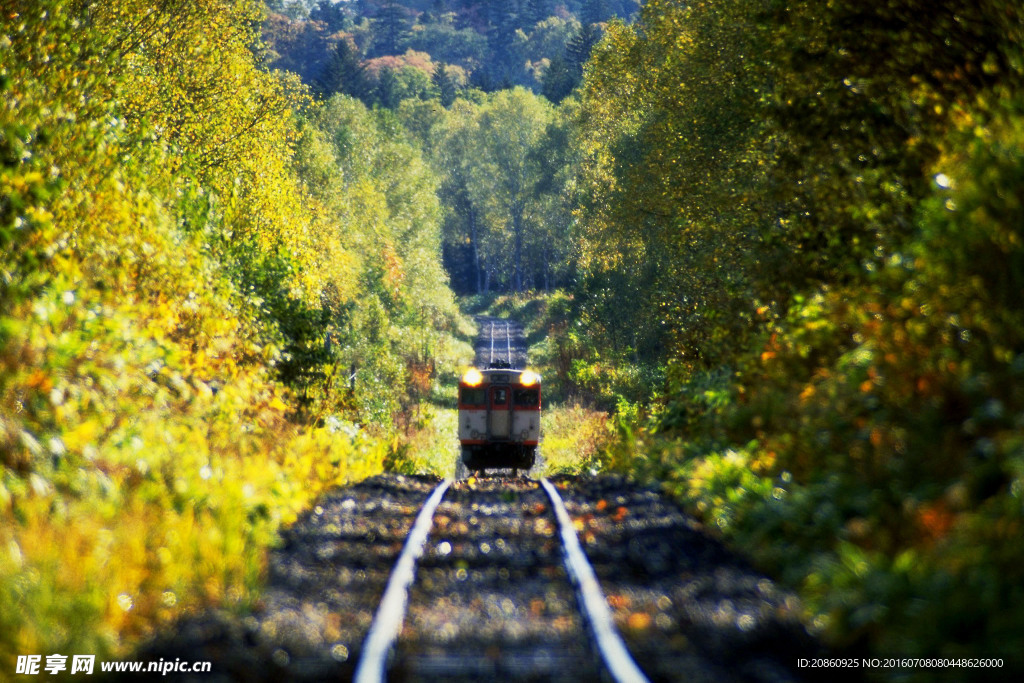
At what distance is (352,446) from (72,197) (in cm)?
589

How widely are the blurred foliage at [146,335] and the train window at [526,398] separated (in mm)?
3847

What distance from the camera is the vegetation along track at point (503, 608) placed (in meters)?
5.08

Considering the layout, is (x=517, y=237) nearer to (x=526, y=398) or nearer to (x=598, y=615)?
(x=526, y=398)

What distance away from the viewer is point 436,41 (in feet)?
563

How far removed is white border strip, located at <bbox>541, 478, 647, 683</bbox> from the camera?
4.67 metres

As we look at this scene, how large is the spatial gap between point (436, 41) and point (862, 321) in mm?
173340

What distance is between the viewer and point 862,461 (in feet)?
23.5

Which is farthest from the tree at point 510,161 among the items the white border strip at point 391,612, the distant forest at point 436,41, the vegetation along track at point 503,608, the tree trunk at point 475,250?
the white border strip at point 391,612

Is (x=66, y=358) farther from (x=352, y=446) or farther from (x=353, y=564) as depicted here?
(x=352, y=446)

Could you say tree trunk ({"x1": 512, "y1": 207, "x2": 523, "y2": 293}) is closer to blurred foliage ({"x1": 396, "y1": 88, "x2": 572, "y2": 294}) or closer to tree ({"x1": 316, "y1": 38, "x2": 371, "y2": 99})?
blurred foliage ({"x1": 396, "y1": 88, "x2": 572, "y2": 294})

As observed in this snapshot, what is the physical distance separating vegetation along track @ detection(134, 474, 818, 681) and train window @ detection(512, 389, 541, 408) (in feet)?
36.6

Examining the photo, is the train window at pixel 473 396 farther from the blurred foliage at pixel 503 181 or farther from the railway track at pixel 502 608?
the blurred foliage at pixel 503 181

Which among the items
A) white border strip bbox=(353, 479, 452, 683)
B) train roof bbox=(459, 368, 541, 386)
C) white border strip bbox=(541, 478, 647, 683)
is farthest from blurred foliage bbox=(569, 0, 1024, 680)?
train roof bbox=(459, 368, 541, 386)

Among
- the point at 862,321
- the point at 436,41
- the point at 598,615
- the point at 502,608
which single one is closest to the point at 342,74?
the point at 436,41
